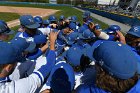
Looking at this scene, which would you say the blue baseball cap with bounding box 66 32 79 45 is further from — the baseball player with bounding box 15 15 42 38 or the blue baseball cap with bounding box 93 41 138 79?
the blue baseball cap with bounding box 93 41 138 79

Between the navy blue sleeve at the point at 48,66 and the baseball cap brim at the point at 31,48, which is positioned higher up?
the navy blue sleeve at the point at 48,66

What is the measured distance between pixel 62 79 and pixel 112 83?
1395 millimetres

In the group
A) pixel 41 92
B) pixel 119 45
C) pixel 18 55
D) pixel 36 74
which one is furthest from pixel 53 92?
pixel 119 45

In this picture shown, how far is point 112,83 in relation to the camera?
280cm

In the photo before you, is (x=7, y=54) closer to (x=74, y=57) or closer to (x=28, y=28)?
(x=74, y=57)

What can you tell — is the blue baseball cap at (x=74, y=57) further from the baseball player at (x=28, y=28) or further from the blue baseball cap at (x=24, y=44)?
the baseball player at (x=28, y=28)

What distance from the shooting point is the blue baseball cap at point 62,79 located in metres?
4.10

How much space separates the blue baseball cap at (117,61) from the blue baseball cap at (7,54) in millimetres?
1039

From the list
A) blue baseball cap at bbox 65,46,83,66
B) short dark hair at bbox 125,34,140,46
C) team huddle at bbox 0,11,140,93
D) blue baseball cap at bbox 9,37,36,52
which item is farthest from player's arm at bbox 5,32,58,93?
short dark hair at bbox 125,34,140,46

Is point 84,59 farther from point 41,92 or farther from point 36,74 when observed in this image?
point 36,74

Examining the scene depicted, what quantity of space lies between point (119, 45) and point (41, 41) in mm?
2824

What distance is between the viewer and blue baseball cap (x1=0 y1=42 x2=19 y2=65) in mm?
3226

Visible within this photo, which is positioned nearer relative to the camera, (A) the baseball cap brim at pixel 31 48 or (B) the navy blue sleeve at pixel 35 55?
(A) the baseball cap brim at pixel 31 48

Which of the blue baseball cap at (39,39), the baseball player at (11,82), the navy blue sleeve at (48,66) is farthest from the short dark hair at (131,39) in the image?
the baseball player at (11,82)
